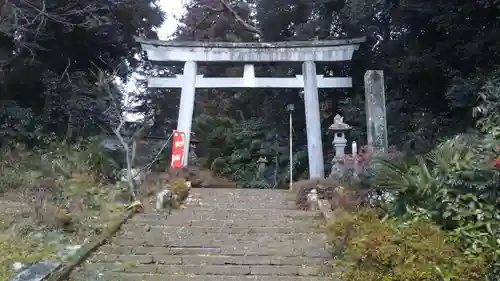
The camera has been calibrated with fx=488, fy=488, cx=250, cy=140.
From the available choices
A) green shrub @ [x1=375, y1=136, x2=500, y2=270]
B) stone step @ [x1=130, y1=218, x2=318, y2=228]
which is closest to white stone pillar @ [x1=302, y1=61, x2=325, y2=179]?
stone step @ [x1=130, y1=218, x2=318, y2=228]

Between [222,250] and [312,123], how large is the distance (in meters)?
7.55

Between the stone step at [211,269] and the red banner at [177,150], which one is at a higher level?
the red banner at [177,150]

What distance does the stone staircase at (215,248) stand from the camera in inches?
248

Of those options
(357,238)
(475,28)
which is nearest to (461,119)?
(475,28)

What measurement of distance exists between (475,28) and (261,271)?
9077 mm

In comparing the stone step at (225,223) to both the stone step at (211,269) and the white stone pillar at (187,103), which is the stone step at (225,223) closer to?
the stone step at (211,269)

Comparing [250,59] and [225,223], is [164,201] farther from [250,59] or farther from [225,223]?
[250,59]

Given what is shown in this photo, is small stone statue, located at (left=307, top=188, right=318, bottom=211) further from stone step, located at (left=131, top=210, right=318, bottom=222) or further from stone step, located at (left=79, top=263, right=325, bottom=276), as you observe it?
→ stone step, located at (left=79, top=263, right=325, bottom=276)

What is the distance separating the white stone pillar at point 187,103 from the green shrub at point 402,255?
26.4 feet

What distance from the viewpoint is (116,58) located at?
61.7 feet

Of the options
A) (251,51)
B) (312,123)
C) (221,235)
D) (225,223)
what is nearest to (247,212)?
(225,223)

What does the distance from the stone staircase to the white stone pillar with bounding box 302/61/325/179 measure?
4008 mm

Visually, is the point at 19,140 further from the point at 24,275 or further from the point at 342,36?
the point at 342,36

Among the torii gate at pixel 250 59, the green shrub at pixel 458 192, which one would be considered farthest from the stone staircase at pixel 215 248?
the torii gate at pixel 250 59
